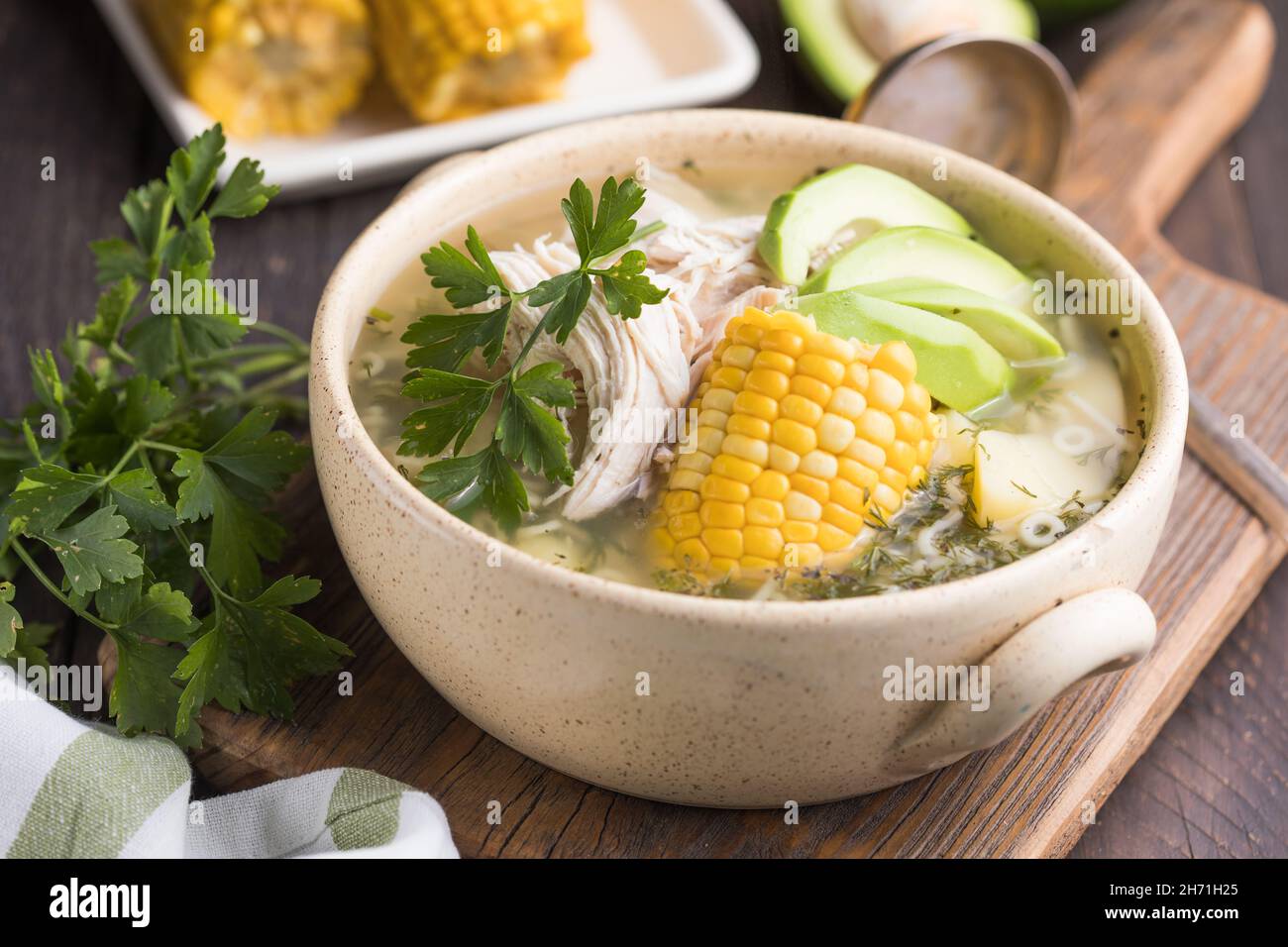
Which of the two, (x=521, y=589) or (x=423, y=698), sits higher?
(x=521, y=589)

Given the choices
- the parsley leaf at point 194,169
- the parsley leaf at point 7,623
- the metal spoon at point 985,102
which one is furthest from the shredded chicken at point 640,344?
the metal spoon at point 985,102

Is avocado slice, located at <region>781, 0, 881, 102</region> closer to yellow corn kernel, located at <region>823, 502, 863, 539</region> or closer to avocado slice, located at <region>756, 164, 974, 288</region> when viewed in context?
avocado slice, located at <region>756, 164, 974, 288</region>

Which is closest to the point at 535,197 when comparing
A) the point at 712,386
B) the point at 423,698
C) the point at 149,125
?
the point at 712,386

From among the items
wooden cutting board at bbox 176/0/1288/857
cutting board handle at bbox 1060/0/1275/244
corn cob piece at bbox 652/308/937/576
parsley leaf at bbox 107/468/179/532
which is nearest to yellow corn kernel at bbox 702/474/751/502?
corn cob piece at bbox 652/308/937/576

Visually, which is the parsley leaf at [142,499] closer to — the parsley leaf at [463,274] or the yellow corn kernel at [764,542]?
the parsley leaf at [463,274]

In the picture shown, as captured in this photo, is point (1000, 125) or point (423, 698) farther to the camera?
point (1000, 125)

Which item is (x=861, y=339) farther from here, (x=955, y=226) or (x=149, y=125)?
(x=149, y=125)
